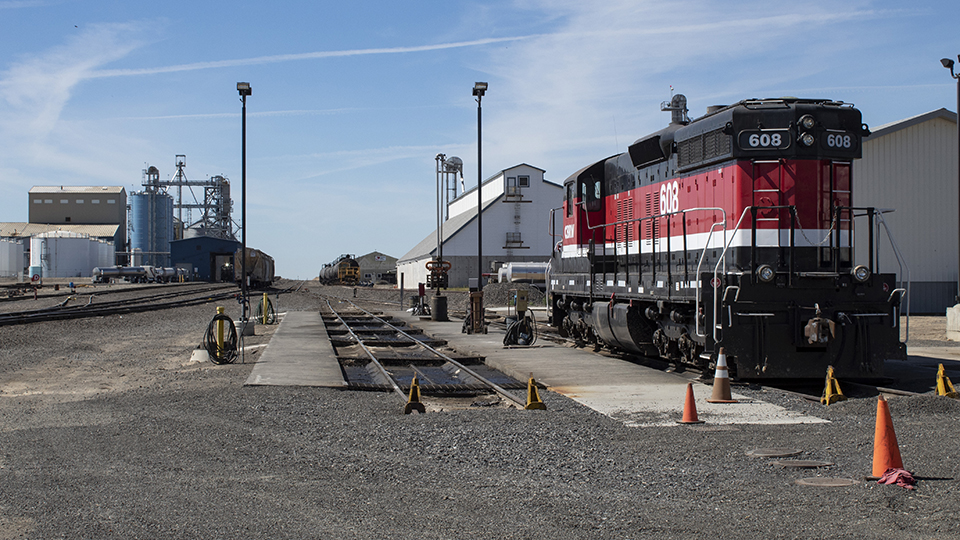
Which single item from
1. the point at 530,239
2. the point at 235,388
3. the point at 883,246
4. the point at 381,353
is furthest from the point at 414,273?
the point at 235,388

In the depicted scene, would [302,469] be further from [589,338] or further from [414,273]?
[414,273]

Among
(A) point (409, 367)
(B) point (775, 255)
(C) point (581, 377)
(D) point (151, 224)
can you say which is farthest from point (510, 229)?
(D) point (151, 224)

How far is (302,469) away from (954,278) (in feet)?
95.7

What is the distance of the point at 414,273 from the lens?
73375 millimetres

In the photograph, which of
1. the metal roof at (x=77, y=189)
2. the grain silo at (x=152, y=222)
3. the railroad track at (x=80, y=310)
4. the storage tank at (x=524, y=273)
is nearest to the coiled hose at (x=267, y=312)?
the railroad track at (x=80, y=310)

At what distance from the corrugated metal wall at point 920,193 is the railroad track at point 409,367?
667 inches

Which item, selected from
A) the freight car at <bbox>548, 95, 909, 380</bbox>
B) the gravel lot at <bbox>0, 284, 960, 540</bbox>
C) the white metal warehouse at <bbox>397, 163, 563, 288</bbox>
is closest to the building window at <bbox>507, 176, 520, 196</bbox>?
the white metal warehouse at <bbox>397, 163, 563, 288</bbox>

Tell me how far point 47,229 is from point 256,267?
62.8 m

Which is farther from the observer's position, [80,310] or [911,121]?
[80,310]

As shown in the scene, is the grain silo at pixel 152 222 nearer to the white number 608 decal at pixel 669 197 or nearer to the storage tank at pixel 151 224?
the storage tank at pixel 151 224

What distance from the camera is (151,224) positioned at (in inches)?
4333

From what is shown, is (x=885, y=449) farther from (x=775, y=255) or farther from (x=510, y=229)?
(x=510, y=229)

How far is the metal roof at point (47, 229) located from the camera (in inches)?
4324

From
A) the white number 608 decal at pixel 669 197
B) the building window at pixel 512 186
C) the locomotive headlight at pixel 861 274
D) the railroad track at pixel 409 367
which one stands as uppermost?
the building window at pixel 512 186
